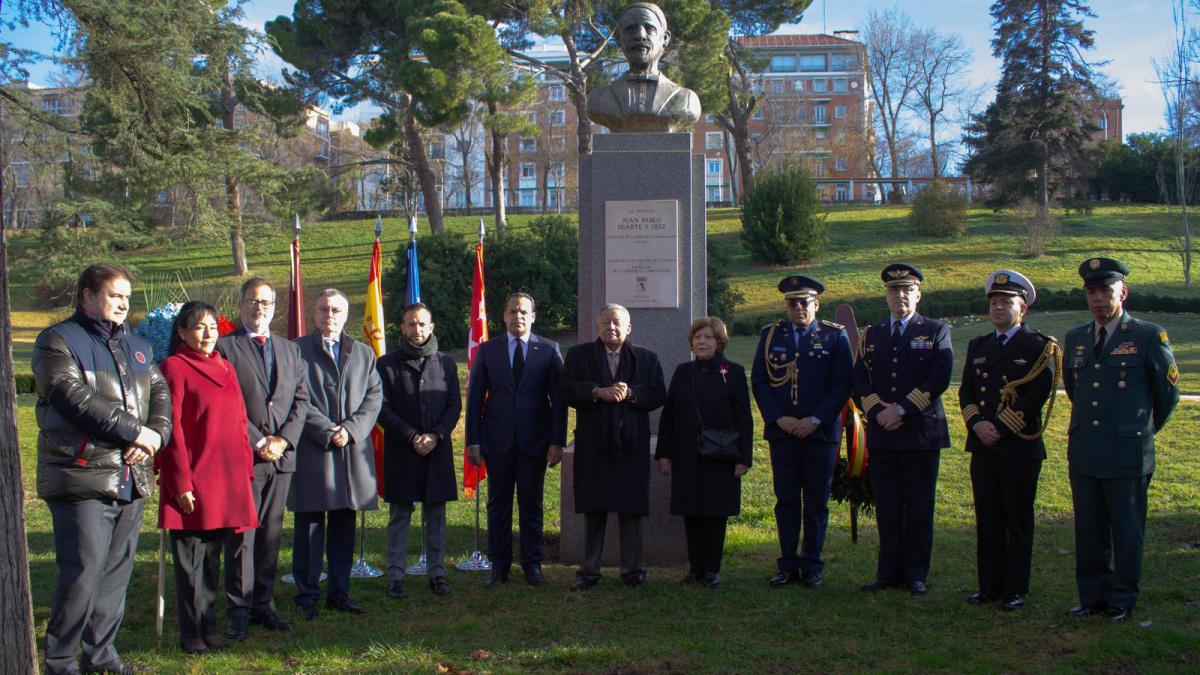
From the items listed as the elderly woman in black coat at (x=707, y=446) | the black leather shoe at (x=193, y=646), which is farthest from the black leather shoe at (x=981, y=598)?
the black leather shoe at (x=193, y=646)

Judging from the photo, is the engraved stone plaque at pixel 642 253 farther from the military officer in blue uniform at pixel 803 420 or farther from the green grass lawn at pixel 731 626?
the green grass lawn at pixel 731 626

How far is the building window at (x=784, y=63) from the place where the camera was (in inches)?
3157

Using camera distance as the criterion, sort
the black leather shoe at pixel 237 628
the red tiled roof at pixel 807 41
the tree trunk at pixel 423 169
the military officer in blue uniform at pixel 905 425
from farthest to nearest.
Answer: the red tiled roof at pixel 807 41 → the tree trunk at pixel 423 169 → the military officer in blue uniform at pixel 905 425 → the black leather shoe at pixel 237 628

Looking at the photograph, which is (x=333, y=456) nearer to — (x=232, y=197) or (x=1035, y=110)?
(x=232, y=197)

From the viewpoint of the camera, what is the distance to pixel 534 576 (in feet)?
21.0

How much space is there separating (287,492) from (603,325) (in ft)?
6.86

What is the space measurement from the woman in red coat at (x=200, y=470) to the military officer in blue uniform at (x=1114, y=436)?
441 cm

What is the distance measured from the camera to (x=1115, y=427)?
5422mm

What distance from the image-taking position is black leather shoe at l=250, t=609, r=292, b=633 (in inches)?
217

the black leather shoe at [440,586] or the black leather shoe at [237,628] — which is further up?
the black leather shoe at [237,628]

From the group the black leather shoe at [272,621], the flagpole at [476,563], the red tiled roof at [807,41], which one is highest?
the red tiled roof at [807,41]

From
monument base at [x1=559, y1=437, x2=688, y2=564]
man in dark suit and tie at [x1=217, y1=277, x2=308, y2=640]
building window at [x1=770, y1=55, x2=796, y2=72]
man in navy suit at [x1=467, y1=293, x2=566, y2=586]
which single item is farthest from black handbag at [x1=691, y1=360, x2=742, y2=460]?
building window at [x1=770, y1=55, x2=796, y2=72]

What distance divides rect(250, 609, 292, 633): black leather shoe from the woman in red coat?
32cm

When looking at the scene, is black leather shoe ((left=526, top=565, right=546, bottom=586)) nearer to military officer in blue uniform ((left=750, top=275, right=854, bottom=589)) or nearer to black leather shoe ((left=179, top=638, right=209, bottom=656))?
military officer in blue uniform ((left=750, top=275, right=854, bottom=589))
